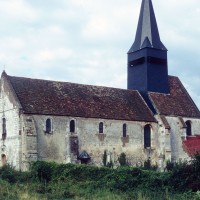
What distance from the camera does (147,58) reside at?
156 ft

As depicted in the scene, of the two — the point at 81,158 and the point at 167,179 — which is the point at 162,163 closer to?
the point at 81,158

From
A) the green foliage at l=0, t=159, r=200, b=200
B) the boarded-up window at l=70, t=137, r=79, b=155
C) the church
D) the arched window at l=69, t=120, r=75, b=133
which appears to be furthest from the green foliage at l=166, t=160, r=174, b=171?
the green foliage at l=0, t=159, r=200, b=200

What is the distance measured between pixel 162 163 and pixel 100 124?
7.85 m

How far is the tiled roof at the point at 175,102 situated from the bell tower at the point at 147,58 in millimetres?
983

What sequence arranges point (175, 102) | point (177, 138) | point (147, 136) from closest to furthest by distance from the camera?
point (147, 136), point (177, 138), point (175, 102)

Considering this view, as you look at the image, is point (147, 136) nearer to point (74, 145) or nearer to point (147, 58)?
point (147, 58)

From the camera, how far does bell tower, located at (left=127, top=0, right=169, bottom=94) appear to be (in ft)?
157

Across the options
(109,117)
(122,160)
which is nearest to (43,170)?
(122,160)

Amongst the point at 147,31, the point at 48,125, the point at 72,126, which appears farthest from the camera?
the point at 147,31

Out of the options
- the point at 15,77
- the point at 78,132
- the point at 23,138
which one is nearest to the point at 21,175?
the point at 23,138

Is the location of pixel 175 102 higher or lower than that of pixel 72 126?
higher

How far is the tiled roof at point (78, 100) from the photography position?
3966cm

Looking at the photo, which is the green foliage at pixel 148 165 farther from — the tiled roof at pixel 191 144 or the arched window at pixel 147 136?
the tiled roof at pixel 191 144

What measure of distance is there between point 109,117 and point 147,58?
9.00 m
